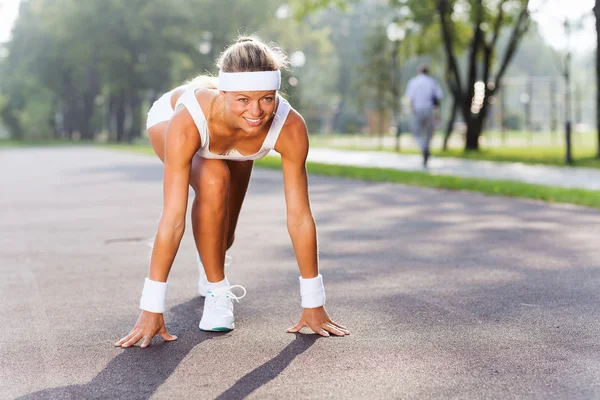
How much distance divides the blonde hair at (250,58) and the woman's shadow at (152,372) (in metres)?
1.27

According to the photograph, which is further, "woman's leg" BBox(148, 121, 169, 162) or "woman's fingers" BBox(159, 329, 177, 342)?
"woman's leg" BBox(148, 121, 169, 162)

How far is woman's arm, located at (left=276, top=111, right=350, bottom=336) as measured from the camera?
4.20 m

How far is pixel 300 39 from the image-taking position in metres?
61.8

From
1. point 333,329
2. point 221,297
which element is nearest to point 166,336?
point 221,297

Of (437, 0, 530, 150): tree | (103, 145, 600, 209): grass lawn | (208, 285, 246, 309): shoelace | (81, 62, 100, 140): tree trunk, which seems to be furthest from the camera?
(81, 62, 100, 140): tree trunk

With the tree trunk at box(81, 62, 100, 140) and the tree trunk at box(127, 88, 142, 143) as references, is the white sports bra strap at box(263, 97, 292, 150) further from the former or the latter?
the tree trunk at box(81, 62, 100, 140)

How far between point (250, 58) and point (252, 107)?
0.73ft

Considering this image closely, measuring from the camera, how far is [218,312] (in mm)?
4426

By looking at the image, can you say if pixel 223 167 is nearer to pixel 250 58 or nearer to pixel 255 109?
pixel 255 109

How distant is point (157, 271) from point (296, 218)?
0.70 metres

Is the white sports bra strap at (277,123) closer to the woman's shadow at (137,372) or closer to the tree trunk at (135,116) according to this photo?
the woman's shadow at (137,372)

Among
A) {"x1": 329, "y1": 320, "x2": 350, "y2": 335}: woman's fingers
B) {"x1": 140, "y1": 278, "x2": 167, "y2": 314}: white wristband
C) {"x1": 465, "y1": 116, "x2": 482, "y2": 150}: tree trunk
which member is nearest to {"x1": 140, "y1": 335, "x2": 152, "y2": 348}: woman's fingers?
{"x1": 140, "y1": 278, "x2": 167, "y2": 314}: white wristband

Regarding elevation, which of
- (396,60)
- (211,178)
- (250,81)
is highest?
(396,60)

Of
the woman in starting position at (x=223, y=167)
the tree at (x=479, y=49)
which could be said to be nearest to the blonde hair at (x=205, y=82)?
the woman in starting position at (x=223, y=167)
